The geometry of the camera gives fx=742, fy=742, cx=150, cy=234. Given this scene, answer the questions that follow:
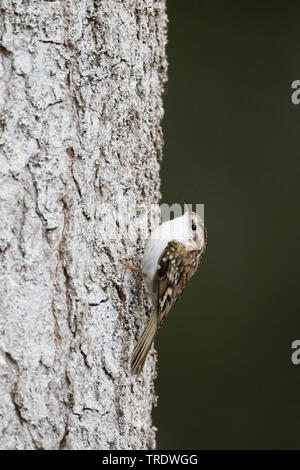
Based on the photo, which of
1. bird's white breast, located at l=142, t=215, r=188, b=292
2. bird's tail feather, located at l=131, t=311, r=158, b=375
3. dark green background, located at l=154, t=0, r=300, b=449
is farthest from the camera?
dark green background, located at l=154, t=0, r=300, b=449

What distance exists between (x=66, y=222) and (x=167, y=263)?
0.54 metres

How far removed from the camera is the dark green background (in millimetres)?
4383

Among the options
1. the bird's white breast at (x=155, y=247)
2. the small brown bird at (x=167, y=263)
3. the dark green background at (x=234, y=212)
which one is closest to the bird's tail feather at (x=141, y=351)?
the small brown bird at (x=167, y=263)

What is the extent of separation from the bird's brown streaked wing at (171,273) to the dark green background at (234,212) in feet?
6.10

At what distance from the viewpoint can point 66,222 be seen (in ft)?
6.31

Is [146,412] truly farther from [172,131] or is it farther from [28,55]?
[172,131]

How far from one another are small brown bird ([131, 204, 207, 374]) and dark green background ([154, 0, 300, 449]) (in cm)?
184

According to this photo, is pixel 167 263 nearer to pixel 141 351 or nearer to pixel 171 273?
pixel 171 273

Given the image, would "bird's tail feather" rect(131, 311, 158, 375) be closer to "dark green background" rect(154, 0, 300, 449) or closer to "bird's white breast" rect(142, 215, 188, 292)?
"bird's white breast" rect(142, 215, 188, 292)

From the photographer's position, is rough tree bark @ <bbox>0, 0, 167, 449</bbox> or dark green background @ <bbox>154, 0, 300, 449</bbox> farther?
dark green background @ <bbox>154, 0, 300, 449</bbox>

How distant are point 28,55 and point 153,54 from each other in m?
0.48

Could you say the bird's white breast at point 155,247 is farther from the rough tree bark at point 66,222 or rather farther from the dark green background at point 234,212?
the dark green background at point 234,212

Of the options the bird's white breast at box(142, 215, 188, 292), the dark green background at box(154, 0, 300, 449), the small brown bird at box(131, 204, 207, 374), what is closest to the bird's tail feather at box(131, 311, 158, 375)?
the small brown bird at box(131, 204, 207, 374)

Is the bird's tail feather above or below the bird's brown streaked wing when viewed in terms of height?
below
